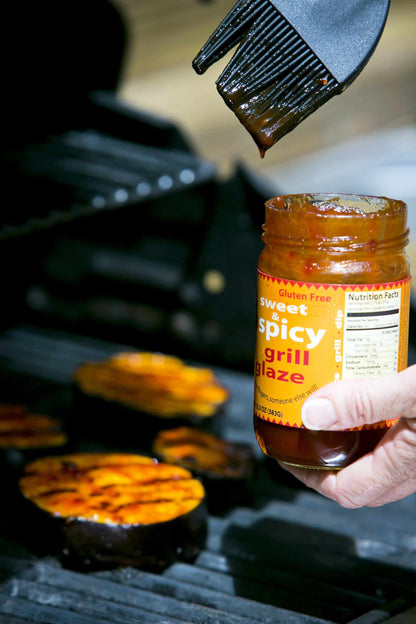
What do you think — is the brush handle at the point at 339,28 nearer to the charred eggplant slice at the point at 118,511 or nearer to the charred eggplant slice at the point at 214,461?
the charred eggplant slice at the point at 118,511

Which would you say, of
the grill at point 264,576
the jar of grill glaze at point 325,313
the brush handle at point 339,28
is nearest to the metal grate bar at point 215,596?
the grill at point 264,576

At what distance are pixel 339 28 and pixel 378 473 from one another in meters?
0.88

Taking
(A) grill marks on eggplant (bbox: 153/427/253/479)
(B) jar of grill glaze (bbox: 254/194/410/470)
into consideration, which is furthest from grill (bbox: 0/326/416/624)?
(B) jar of grill glaze (bbox: 254/194/410/470)

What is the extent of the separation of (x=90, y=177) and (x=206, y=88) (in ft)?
20.4

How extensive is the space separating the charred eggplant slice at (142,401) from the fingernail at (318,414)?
4.18ft

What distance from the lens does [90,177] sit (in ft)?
10.0

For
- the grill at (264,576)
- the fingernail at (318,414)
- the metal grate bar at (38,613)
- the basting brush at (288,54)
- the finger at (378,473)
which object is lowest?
the grill at (264,576)

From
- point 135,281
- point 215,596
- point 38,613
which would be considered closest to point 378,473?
point 215,596

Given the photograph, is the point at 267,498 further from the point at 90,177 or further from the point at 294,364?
the point at 90,177

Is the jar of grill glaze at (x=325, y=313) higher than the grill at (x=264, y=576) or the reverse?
higher

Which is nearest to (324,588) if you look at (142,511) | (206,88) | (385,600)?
(385,600)

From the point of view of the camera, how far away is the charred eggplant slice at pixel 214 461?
7.84 ft

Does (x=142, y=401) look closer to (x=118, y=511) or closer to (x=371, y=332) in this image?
(x=118, y=511)

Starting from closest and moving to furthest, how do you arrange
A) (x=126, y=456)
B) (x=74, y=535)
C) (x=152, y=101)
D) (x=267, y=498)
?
(x=74, y=535), (x=126, y=456), (x=267, y=498), (x=152, y=101)
